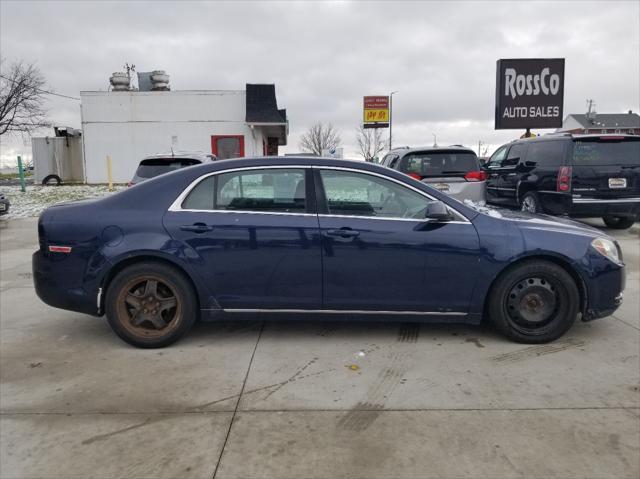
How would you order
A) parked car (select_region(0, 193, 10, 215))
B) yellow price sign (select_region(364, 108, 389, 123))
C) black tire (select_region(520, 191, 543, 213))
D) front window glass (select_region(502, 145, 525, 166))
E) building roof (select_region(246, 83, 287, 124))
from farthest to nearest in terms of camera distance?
yellow price sign (select_region(364, 108, 389, 123)), building roof (select_region(246, 83, 287, 124)), parked car (select_region(0, 193, 10, 215)), front window glass (select_region(502, 145, 525, 166)), black tire (select_region(520, 191, 543, 213))

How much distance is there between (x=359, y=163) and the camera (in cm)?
417

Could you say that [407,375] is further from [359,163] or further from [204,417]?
[359,163]

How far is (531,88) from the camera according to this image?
15.9 m

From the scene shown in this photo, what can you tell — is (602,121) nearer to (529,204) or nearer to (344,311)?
(529,204)

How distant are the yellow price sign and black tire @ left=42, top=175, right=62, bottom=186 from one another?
30.7 meters

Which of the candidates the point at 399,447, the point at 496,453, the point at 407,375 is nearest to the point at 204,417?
the point at 399,447

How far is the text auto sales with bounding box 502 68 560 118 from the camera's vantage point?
51.5 ft

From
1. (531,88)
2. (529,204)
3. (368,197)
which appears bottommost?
(529,204)

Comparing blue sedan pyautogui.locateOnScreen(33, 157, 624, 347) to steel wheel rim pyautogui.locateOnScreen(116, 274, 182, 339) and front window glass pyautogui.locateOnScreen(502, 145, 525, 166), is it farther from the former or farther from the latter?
front window glass pyautogui.locateOnScreen(502, 145, 525, 166)

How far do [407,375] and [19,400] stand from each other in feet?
8.71

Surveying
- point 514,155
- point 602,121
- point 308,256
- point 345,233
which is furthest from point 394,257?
point 602,121

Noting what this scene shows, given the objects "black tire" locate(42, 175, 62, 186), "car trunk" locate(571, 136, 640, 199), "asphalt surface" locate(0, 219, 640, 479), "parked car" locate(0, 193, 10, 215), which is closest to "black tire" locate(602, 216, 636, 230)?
"car trunk" locate(571, 136, 640, 199)

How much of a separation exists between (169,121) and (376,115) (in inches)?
1164

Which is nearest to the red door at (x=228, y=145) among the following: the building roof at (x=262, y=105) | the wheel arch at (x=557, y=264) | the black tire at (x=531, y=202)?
the building roof at (x=262, y=105)
